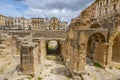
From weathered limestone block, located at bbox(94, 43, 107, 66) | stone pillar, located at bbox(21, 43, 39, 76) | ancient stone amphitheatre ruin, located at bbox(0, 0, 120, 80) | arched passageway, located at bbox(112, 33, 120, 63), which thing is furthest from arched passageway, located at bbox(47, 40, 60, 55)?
stone pillar, located at bbox(21, 43, 39, 76)

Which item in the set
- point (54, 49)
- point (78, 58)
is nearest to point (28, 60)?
point (78, 58)

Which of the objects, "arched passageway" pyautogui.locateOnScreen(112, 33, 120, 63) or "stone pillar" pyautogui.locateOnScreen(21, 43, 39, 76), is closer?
"stone pillar" pyautogui.locateOnScreen(21, 43, 39, 76)

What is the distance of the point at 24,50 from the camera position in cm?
→ 865

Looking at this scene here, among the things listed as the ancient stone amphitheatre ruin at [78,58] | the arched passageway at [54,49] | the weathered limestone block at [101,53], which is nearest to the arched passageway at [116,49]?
the ancient stone amphitheatre ruin at [78,58]

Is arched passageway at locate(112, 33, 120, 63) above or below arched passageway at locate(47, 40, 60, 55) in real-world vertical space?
above

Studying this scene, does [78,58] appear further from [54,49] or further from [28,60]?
[54,49]

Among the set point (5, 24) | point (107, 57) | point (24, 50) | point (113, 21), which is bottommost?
point (107, 57)

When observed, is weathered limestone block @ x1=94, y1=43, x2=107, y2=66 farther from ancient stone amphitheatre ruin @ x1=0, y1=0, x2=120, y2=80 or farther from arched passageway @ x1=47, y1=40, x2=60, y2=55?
arched passageway @ x1=47, y1=40, x2=60, y2=55

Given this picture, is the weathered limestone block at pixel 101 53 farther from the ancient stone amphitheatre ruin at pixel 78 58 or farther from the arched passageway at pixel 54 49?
the arched passageway at pixel 54 49

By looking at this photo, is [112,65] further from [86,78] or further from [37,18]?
[37,18]

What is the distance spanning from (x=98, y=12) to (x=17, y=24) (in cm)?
4227

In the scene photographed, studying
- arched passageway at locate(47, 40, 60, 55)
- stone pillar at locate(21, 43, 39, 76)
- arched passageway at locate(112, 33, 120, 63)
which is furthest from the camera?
arched passageway at locate(47, 40, 60, 55)

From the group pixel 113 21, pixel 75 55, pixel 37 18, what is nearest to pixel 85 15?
pixel 113 21

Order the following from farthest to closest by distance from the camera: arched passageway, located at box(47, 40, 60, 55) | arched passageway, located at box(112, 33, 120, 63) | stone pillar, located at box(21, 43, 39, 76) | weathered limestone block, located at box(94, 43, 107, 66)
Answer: arched passageway, located at box(47, 40, 60, 55) < arched passageway, located at box(112, 33, 120, 63) < weathered limestone block, located at box(94, 43, 107, 66) < stone pillar, located at box(21, 43, 39, 76)
